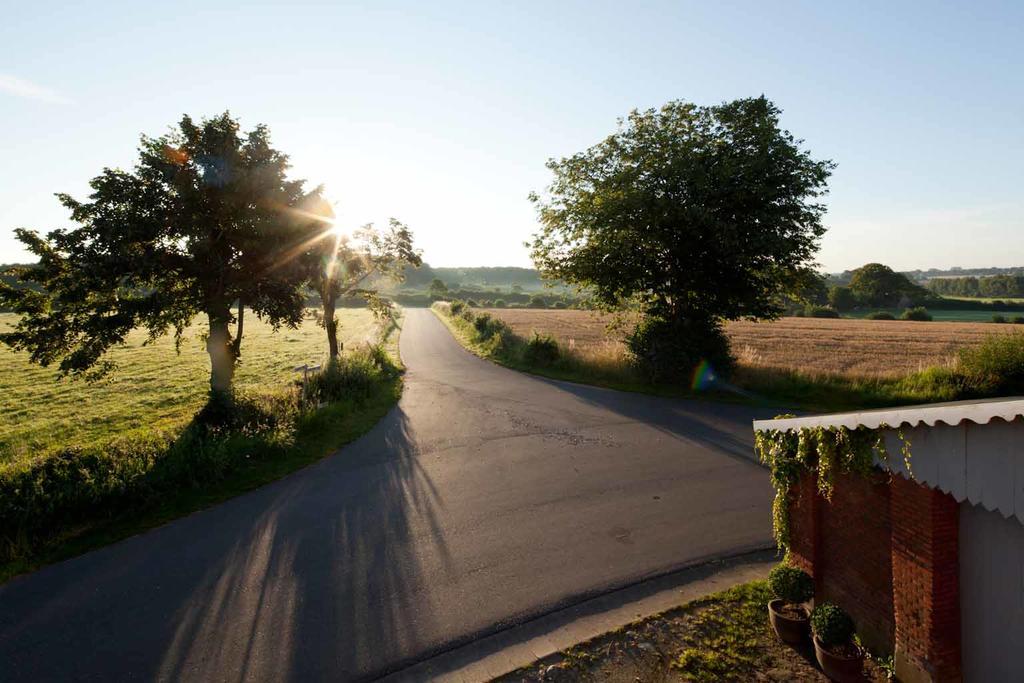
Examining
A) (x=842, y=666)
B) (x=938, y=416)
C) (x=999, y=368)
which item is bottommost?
(x=842, y=666)

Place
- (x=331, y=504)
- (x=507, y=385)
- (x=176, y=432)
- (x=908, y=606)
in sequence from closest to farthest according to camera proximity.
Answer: (x=908, y=606)
(x=331, y=504)
(x=176, y=432)
(x=507, y=385)

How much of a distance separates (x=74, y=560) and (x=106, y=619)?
229 centimetres

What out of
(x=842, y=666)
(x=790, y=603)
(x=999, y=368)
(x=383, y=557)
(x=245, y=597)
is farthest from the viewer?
(x=999, y=368)

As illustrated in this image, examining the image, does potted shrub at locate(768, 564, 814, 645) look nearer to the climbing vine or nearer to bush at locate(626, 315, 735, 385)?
the climbing vine

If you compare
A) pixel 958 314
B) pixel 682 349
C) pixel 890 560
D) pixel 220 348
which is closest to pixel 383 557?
pixel 890 560

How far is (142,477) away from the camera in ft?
31.7

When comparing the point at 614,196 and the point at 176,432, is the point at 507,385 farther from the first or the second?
the point at 176,432

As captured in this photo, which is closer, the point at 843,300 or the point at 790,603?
the point at 790,603

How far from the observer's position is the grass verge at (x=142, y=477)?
8297 mm

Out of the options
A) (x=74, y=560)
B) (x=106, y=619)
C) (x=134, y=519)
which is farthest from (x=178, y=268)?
(x=106, y=619)

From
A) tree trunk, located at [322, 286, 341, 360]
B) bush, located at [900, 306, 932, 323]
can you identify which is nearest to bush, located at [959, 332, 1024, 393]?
tree trunk, located at [322, 286, 341, 360]

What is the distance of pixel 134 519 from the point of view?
9.13 m

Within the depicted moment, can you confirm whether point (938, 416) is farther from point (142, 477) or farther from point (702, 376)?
point (702, 376)

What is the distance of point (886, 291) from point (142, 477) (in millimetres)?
105499
